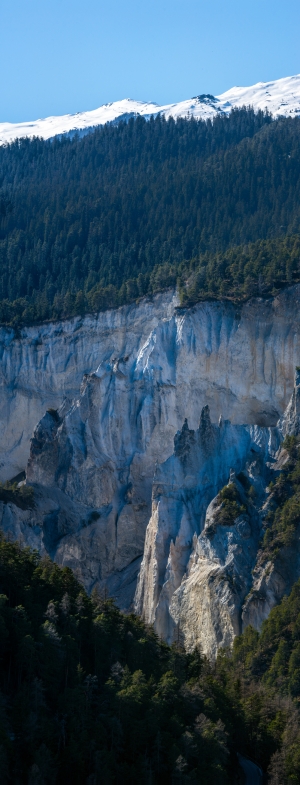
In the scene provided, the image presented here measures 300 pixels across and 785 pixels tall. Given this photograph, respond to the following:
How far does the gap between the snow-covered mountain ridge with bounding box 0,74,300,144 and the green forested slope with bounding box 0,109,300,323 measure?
1826 cm

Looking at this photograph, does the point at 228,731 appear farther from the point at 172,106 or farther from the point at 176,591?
the point at 172,106

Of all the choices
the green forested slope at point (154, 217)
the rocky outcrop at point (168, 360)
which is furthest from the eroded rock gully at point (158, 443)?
the green forested slope at point (154, 217)

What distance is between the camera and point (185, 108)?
14175cm

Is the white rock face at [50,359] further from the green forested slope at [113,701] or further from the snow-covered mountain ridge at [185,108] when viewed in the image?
the snow-covered mountain ridge at [185,108]

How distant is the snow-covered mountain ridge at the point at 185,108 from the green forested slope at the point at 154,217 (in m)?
18.3

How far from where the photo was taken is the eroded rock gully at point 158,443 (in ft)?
205

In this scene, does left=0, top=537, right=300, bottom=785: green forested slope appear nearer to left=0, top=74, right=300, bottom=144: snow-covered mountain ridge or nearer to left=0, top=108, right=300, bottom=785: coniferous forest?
left=0, top=108, right=300, bottom=785: coniferous forest

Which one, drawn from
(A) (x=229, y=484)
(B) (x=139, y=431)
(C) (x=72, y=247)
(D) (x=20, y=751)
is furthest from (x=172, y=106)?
(D) (x=20, y=751)

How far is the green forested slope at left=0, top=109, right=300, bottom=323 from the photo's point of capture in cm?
7656

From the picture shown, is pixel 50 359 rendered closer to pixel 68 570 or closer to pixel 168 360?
pixel 168 360

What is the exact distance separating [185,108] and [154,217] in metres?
52.3

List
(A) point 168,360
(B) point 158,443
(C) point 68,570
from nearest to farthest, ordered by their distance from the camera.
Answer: (C) point 68,570, (B) point 158,443, (A) point 168,360

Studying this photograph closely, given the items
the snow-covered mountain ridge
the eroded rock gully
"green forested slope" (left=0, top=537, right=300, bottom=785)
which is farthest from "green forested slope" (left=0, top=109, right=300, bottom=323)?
"green forested slope" (left=0, top=537, right=300, bottom=785)

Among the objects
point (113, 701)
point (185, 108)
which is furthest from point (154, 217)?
point (113, 701)
